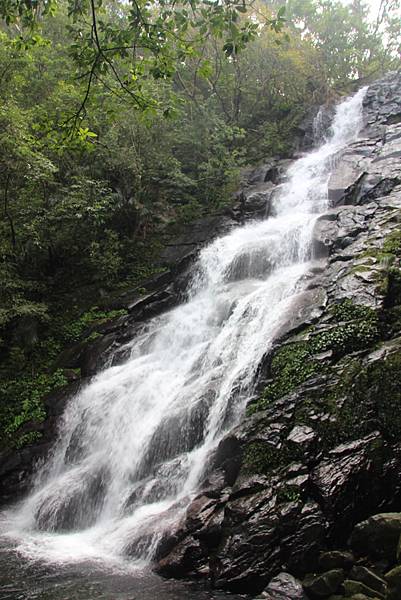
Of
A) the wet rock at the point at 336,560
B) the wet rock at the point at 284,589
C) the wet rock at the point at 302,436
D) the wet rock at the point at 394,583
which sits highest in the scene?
the wet rock at the point at 302,436

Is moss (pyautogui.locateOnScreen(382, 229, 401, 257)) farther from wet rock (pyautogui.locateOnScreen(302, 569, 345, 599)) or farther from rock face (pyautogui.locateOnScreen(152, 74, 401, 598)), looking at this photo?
wet rock (pyautogui.locateOnScreen(302, 569, 345, 599))

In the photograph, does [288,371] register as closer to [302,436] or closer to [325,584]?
[302,436]

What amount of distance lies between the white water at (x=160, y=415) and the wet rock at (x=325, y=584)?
2220 mm

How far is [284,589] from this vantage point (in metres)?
4.74

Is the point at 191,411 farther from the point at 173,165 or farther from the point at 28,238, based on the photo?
the point at 173,165

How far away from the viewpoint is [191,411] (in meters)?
8.12

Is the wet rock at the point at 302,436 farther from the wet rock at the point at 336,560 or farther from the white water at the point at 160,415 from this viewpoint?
the white water at the point at 160,415

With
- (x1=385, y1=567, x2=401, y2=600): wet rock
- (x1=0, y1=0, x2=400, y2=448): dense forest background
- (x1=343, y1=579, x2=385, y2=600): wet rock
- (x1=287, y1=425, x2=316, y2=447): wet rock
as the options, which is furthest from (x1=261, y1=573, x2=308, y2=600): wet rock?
(x1=0, y1=0, x2=400, y2=448): dense forest background

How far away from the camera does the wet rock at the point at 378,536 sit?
473 centimetres

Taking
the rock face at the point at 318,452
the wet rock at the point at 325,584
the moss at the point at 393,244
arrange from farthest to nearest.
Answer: the moss at the point at 393,244, the rock face at the point at 318,452, the wet rock at the point at 325,584

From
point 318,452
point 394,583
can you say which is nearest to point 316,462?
point 318,452

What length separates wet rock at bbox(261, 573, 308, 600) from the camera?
4645 mm

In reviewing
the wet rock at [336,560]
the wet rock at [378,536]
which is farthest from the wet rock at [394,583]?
the wet rock at [336,560]

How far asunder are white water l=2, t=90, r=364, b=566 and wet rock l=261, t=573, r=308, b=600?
188 centimetres
